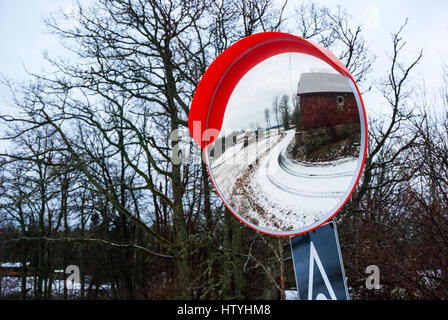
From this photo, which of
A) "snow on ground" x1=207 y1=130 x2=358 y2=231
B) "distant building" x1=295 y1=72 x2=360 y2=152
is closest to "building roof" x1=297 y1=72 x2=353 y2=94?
"distant building" x1=295 y1=72 x2=360 y2=152

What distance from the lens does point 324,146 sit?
1.46 m

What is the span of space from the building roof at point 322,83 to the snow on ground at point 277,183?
20cm

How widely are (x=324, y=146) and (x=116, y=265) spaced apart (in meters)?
20.0

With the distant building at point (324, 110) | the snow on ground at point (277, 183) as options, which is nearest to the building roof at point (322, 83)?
the distant building at point (324, 110)

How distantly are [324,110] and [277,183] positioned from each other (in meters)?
0.36

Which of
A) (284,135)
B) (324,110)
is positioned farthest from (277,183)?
(324,110)

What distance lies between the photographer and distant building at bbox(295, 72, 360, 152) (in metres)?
1.37

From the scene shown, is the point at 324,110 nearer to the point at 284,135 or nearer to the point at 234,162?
the point at 284,135

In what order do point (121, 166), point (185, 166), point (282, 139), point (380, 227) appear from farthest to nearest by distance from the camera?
1. point (121, 166)
2. point (185, 166)
3. point (380, 227)
4. point (282, 139)

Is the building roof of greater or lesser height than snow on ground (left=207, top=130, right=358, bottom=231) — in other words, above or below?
above

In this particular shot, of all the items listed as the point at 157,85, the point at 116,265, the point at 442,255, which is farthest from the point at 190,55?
the point at 116,265

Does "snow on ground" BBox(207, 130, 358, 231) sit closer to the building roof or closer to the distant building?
the distant building

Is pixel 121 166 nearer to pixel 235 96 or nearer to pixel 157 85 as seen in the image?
pixel 157 85

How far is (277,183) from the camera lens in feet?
5.08
